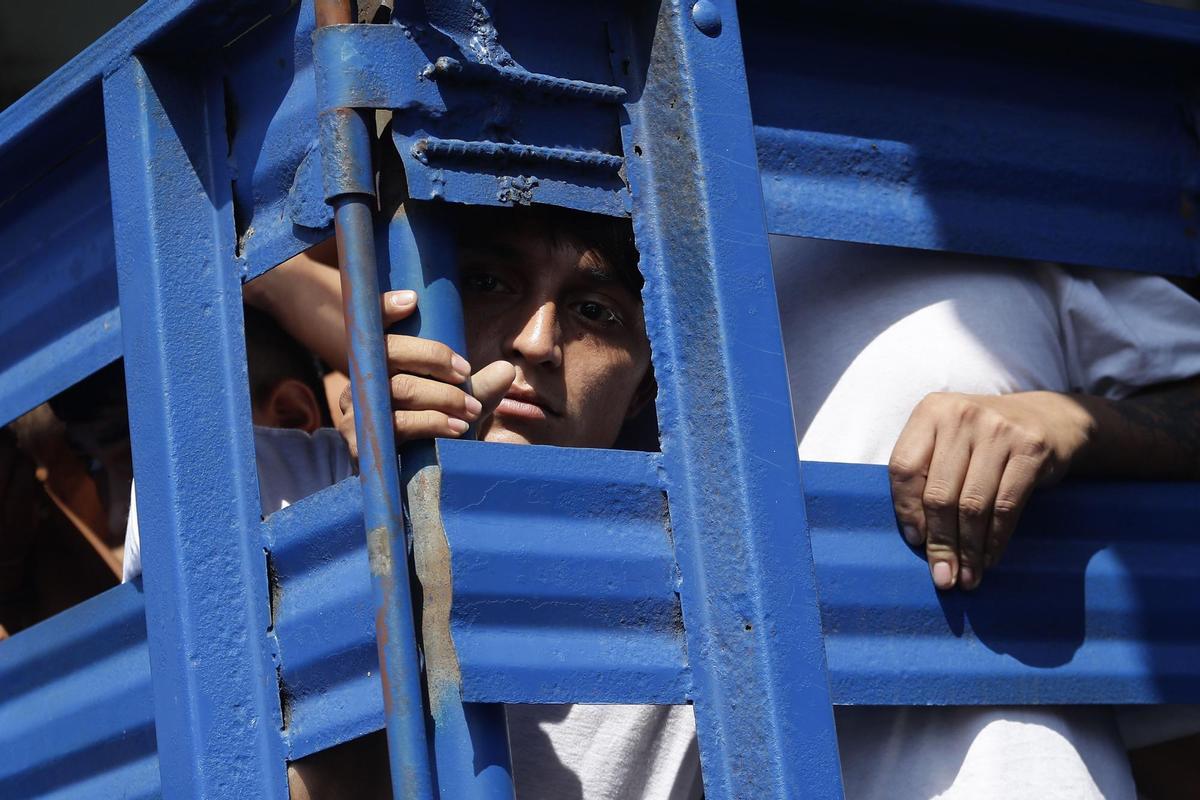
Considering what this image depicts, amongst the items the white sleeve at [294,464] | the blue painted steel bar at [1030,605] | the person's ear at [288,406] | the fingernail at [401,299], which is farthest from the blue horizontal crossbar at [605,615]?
the person's ear at [288,406]

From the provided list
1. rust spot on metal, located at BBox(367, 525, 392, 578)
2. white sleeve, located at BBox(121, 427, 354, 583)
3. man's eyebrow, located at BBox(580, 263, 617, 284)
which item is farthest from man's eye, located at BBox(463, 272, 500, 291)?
rust spot on metal, located at BBox(367, 525, 392, 578)

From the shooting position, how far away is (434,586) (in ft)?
4.79

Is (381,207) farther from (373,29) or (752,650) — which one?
(752,650)

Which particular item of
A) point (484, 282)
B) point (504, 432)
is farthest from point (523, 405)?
point (484, 282)

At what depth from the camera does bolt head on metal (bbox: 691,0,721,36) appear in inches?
65.7

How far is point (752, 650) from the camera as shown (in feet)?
4.98

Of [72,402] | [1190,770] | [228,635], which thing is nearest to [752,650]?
[228,635]

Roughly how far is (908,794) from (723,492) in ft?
1.61

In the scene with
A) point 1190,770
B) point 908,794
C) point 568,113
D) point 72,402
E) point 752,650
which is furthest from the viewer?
point 72,402

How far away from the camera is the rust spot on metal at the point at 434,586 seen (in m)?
1.43

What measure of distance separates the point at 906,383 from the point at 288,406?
1.12m

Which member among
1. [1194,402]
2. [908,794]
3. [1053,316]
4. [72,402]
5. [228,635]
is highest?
[72,402]

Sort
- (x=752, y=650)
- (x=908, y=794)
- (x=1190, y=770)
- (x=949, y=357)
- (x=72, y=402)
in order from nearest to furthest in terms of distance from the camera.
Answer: (x=752, y=650), (x=908, y=794), (x=949, y=357), (x=1190, y=770), (x=72, y=402)

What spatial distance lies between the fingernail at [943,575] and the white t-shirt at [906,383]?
0.52 ft
